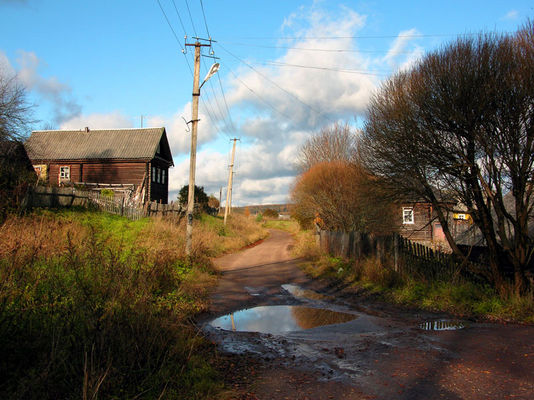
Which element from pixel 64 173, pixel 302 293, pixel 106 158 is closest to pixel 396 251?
pixel 302 293

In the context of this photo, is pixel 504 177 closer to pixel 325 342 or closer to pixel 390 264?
pixel 390 264

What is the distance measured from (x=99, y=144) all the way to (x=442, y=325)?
3469cm

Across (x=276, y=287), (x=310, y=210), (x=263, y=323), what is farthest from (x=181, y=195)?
(x=263, y=323)

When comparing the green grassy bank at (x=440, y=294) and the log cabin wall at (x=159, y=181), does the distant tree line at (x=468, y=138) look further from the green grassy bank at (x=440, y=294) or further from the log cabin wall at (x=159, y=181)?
the log cabin wall at (x=159, y=181)

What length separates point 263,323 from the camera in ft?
27.7

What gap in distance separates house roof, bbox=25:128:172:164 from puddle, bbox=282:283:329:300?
24.2 meters

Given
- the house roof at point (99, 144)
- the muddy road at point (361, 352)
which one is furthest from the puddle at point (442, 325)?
the house roof at point (99, 144)

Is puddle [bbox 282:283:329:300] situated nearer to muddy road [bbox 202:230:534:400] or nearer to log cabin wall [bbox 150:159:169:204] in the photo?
muddy road [bbox 202:230:534:400]

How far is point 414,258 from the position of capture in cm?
1193

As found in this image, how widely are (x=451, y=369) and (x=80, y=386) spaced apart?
4396 millimetres

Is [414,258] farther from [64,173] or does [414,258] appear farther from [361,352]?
[64,173]

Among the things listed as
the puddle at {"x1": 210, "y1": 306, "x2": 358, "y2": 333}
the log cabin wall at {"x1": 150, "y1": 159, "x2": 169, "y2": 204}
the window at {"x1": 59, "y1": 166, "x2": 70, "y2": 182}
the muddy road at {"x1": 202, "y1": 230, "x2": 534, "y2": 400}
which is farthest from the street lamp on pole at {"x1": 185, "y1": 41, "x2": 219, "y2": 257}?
the window at {"x1": 59, "y1": 166, "x2": 70, "y2": 182}

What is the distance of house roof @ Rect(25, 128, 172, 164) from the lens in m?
35.0

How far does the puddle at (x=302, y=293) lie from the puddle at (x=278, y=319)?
59.4 inches
